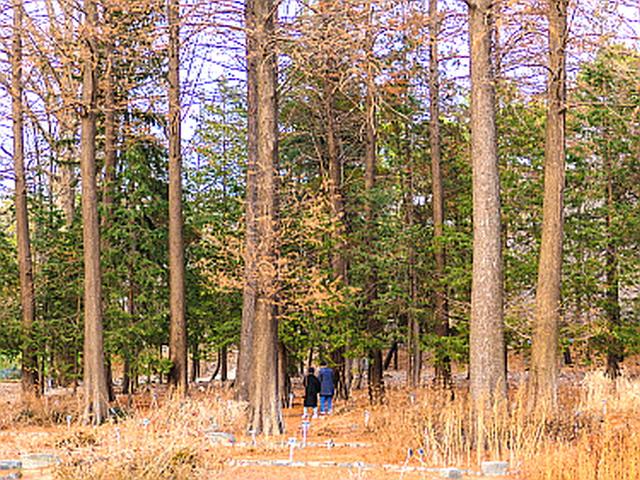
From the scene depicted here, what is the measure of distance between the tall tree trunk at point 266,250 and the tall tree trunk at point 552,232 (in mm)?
4463

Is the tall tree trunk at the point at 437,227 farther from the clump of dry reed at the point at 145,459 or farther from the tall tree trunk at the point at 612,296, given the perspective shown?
the clump of dry reed at the point at 145,459

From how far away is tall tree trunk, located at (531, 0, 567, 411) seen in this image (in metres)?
13.6

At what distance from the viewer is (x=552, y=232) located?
13.9m

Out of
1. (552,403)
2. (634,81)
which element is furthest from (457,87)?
(552,403)

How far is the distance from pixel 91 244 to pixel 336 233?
5689 mm

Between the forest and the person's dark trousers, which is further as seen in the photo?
the person's dark trousers

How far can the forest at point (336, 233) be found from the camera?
39.5 ft

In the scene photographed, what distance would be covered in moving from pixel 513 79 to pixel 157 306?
38.5 ft

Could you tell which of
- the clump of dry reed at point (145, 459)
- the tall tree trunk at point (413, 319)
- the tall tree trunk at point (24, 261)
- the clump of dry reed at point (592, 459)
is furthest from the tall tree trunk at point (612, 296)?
the clump of dry reed at point (145, 459)

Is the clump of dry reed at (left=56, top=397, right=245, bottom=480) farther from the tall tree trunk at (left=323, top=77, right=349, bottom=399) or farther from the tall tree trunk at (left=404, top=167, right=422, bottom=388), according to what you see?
the tall tree trunk at (left=323, top=77, right=349, bottom=399)

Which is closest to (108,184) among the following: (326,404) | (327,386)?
(327,386)

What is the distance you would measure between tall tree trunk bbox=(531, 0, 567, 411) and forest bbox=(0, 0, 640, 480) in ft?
0.14

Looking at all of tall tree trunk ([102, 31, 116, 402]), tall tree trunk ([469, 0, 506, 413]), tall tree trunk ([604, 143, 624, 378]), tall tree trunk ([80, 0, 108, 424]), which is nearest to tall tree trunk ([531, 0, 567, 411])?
tall tree trunk ([469, 0, 506, 413])

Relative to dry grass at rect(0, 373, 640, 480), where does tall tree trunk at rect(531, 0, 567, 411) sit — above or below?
above
